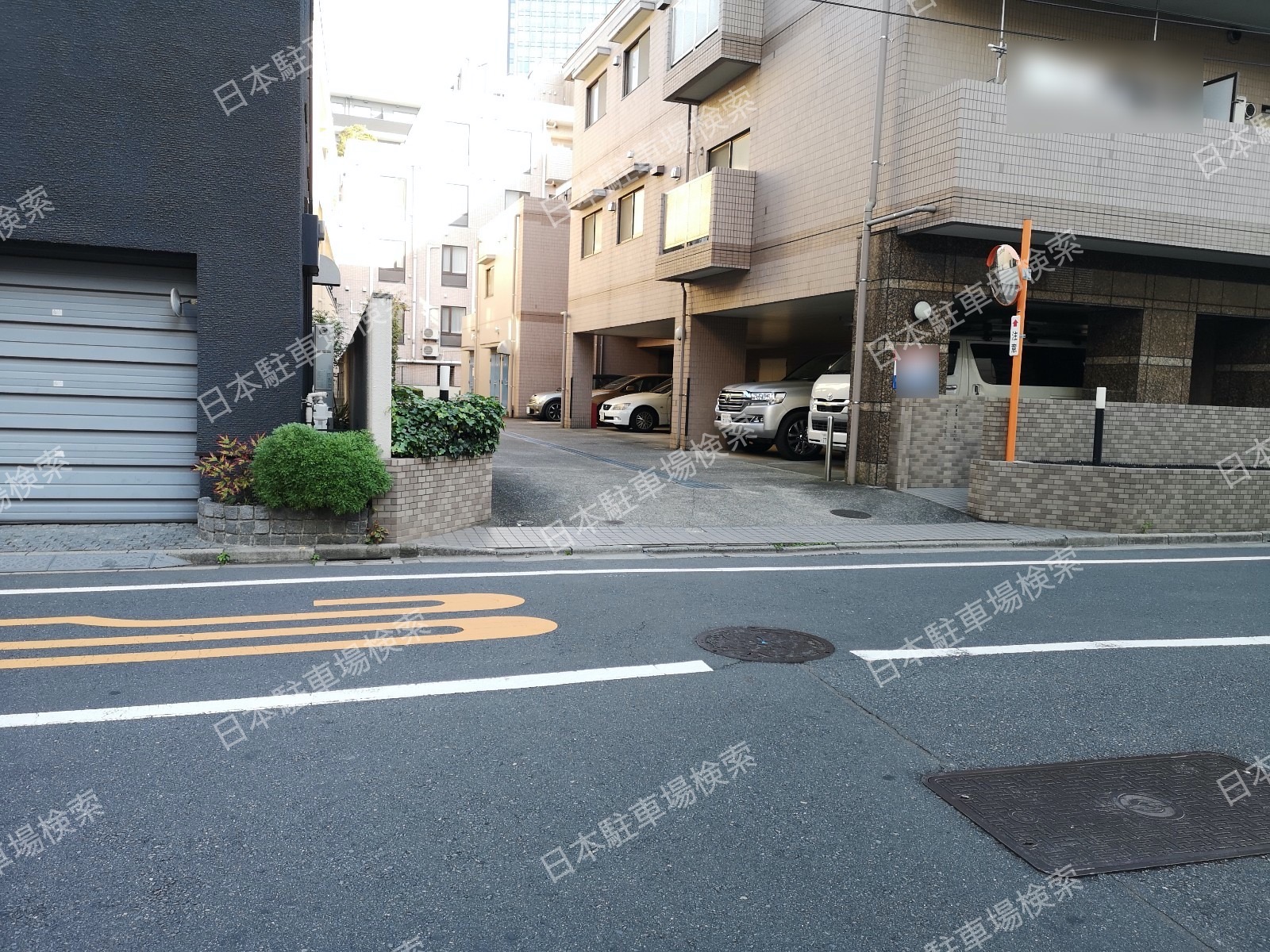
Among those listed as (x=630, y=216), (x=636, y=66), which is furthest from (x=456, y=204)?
(x=630, y=216)

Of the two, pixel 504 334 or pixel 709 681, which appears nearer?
pixel 709 681

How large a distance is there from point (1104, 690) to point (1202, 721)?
1.71 feet

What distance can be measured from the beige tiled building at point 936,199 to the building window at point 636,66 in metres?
1.53

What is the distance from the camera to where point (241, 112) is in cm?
952

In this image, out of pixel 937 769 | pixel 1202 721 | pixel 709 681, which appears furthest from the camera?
pixel 709 681

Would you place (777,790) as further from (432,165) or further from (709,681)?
(432,165)

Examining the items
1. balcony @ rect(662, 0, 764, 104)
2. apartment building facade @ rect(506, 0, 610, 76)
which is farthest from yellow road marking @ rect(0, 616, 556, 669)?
apartment building facade @ rect(506, 0, 610, 76)

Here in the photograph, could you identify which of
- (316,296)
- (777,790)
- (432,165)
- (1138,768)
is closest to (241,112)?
(777,790)

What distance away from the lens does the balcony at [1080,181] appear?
12.4 metres

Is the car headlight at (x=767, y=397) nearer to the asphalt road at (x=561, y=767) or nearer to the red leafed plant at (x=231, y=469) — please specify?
the red leafed plant at (x=231, y=469)

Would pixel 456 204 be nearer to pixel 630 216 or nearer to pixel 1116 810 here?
pixel 630 216

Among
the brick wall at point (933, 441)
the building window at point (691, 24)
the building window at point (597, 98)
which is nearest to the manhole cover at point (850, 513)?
the brick wall at point (933, 441)

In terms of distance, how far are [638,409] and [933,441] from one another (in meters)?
12.2

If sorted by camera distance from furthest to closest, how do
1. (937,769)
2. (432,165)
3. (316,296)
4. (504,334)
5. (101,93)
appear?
(432,165)
(504,334)
(316,296)
(101,93)
(937,769)
